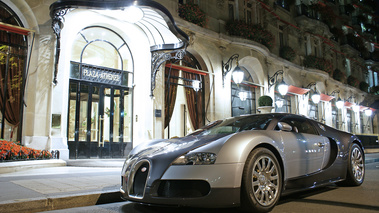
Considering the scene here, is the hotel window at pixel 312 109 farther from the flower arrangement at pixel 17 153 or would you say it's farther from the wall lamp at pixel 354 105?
the flower arrangement at pixel 17 153

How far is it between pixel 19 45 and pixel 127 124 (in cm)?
477

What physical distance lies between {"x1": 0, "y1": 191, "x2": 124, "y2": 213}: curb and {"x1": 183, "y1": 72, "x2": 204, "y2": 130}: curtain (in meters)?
10.3

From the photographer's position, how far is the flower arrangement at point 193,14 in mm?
14078

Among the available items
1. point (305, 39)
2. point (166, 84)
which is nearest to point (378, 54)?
point (305, 39)

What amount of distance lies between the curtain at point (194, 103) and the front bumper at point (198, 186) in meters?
11.3

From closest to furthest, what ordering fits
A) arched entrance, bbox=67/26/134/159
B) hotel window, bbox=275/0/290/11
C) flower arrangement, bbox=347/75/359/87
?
arched entrance, bbox=67/26/134/159, hotel window, bbox=275/0/290/11, flower arrangement, bbox=347/75/359/87

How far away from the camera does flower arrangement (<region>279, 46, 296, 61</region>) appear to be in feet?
66.9

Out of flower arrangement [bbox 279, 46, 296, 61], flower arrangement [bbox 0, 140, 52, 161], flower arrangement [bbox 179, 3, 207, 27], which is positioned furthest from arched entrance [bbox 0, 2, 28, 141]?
flower arrangement [bbox 279, 46, 296, 61]

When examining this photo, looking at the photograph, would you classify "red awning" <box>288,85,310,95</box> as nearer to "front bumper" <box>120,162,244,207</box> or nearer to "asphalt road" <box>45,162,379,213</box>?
"asphalt road" <box>45,162,379,213</box>

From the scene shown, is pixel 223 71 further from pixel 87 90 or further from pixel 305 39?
pixel 305 39

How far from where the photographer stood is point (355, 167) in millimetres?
5508

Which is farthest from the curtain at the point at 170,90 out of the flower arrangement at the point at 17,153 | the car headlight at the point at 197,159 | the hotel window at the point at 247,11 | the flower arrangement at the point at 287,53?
the car headlight at the point at 197,159

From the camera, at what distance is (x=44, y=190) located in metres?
4.52

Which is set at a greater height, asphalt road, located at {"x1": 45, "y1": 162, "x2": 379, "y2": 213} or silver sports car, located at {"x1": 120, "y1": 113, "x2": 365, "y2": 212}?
silver sports car, located at {"x1": 120, "y1": 113, "x2": 365, "y2": 212}
